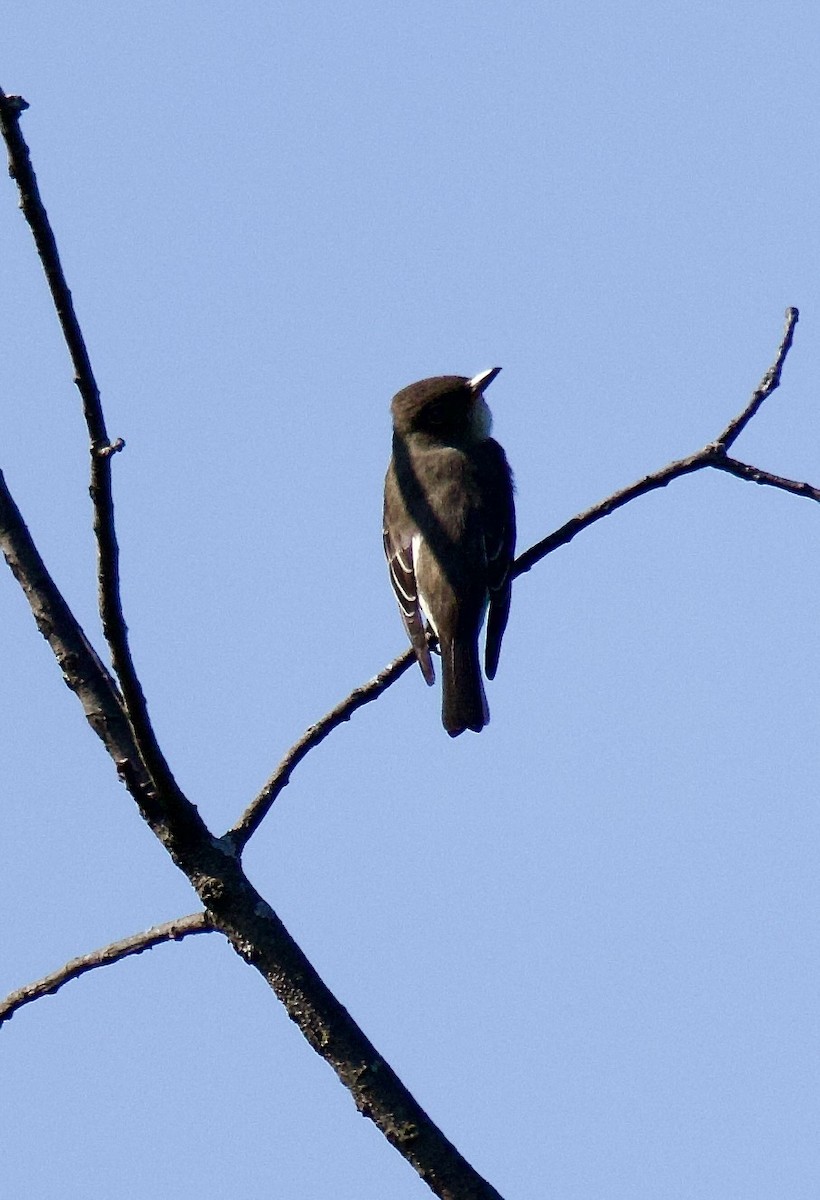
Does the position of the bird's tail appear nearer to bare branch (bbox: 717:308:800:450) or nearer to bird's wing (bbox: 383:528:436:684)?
bird's wing (bbox: 383:528:436:684)

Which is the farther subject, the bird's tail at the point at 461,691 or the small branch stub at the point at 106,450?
the bird's tail at the point at 461,691

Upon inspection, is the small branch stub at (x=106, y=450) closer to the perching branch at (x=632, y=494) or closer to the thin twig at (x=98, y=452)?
the thin twig at (x=98, y=452)

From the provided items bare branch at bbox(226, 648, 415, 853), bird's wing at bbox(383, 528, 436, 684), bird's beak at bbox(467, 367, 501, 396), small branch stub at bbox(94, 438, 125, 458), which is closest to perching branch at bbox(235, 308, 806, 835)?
bare branch at bbox(226, 648, 415, 853)

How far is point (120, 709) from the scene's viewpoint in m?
3.90

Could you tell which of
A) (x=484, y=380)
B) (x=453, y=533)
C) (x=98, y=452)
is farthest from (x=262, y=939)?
(x=484, y=380)

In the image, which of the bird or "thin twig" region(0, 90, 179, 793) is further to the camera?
the bird

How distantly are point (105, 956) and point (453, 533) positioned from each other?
413 cm

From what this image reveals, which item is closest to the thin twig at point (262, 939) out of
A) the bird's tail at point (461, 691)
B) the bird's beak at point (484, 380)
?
the bird's tail at point (461, 691)

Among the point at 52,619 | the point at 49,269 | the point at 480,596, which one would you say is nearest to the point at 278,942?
the point at 52,619

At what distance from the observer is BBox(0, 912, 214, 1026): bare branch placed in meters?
3.73

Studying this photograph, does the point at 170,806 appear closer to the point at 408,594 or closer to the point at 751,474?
the point at 751,474

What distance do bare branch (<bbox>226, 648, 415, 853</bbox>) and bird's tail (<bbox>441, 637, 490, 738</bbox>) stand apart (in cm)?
241

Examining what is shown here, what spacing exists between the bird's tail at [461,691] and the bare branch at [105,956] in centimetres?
323

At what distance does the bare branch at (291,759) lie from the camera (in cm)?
382
